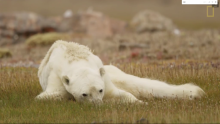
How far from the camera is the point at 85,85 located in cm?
679

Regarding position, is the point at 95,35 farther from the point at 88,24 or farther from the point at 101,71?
the point at 101,71

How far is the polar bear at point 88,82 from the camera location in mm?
6945

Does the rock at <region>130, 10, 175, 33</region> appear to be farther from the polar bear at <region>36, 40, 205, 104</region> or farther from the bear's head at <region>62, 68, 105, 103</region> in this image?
the bear's head at <region>62, 68, 105, 103</region>

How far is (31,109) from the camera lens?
7031mm

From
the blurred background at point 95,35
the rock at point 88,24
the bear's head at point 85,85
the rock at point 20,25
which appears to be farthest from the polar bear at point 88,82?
the rock at point 88,24

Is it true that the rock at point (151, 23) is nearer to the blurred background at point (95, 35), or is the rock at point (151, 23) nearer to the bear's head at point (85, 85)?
the blurred background at point (95, 35)

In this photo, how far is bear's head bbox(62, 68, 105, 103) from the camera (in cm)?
681

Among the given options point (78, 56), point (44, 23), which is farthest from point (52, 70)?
point (44, 23)

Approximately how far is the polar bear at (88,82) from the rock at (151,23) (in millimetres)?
33826

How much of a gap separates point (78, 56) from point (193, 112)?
291cm

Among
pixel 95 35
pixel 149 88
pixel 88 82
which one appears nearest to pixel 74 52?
pixel 88 82

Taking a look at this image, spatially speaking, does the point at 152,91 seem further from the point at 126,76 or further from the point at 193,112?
the point at 193,112

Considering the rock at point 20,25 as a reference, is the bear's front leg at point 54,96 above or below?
below

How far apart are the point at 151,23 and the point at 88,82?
37946 mm
